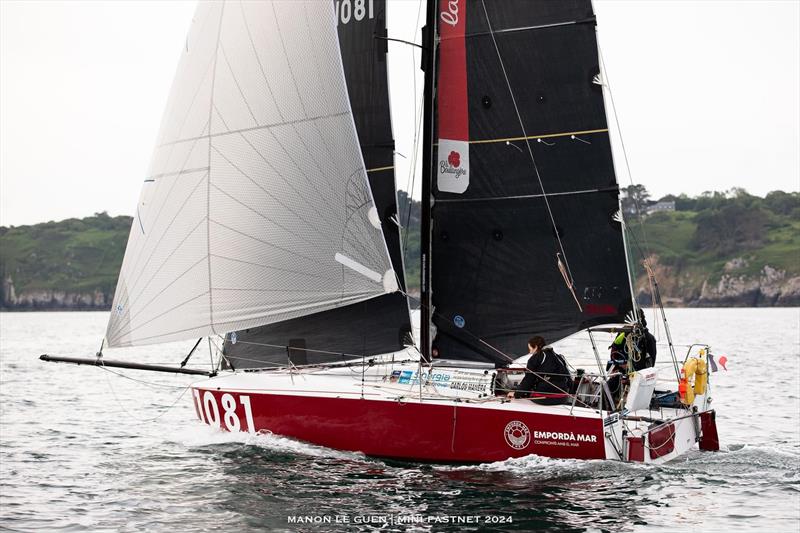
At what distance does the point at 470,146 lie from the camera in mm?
13336

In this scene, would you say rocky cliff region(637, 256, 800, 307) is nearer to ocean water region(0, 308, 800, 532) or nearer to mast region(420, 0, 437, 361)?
ocean water region(0, 308, 800, 532)

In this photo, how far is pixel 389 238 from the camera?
1353cm

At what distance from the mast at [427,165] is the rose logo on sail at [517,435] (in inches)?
88.4

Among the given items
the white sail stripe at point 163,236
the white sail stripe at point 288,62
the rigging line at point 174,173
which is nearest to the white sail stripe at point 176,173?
the rigging line at point 174,173

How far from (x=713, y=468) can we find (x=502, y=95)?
18.2 ft

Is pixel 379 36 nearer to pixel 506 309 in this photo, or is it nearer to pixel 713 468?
pixel 506 309

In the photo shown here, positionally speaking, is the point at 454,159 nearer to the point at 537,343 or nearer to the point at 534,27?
the point at 534,27

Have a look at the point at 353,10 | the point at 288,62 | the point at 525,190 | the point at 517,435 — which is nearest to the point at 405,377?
the point at 517,435

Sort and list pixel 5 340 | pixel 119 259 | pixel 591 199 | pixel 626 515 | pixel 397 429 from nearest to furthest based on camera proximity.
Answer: pixel 626 515 → pixel 397 429 → pixel 591 199 → pixel 5 340 → pixel 119 259

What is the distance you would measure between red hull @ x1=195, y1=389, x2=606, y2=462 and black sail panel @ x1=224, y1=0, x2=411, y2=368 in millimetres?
1177

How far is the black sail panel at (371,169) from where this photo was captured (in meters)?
13.6

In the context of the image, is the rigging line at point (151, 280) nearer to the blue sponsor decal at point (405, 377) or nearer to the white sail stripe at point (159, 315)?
the white sail stripe at point (159, 315)

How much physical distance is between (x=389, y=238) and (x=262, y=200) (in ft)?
6.61

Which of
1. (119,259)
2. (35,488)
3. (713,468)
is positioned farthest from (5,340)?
(119,259)
